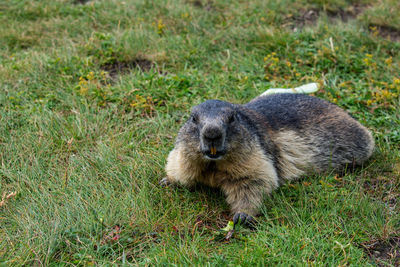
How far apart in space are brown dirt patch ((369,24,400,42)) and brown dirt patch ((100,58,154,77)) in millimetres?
3866

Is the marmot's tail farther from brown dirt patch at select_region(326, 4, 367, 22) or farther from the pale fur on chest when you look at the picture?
brown dirt patch at select_region(326, 4, 367, 22)

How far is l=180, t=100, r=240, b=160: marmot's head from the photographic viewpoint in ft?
11.7

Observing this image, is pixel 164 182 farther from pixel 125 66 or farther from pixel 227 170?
pixel 125 66

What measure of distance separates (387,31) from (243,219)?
209 inches

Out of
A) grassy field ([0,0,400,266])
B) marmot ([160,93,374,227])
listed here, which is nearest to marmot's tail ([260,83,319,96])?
grassy field ([0,0,400,266])

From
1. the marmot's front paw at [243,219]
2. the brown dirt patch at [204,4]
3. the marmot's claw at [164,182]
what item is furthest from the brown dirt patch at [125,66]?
the marmot's front paw at [243,219]

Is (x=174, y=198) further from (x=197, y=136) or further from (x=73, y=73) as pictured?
(x=73, y=73)

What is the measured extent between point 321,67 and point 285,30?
1.13 meters

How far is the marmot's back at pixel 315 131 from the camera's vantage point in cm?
455

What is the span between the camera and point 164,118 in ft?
18.0

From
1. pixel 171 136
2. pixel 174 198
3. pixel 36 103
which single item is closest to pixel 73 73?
pixel 36 103

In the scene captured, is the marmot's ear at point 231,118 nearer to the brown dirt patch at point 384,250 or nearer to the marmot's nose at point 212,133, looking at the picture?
the marmot's nose at point 212,133

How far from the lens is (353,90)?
238 inches

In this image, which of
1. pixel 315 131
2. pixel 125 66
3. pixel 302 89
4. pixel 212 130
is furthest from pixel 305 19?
pixel 212 130
